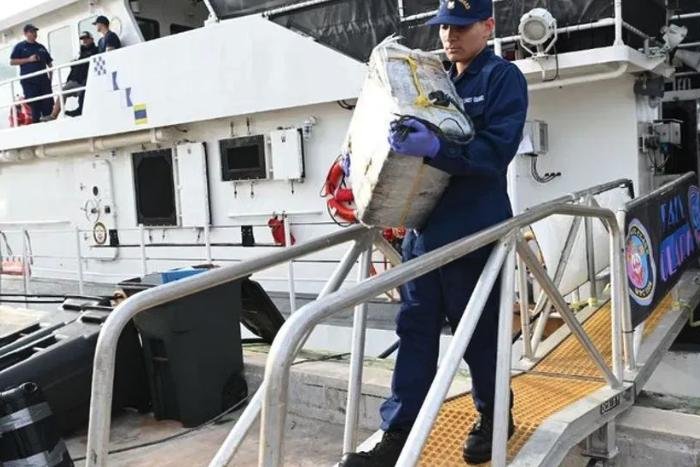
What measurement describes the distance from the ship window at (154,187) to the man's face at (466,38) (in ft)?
21.9

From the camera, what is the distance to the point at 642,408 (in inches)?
136

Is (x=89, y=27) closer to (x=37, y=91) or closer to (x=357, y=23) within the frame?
(x=37, y=91)

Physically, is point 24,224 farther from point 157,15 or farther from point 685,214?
point 685,214

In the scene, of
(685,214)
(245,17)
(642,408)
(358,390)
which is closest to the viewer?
(358,390)

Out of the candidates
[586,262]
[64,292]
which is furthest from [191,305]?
[64,292]

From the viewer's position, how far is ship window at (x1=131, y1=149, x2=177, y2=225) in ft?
28.9

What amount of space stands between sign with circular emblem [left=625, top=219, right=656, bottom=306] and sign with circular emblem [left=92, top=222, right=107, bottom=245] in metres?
7.58

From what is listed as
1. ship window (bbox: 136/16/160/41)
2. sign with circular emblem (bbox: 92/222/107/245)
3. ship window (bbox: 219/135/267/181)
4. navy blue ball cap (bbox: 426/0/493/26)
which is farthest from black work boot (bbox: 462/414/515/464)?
ship window (bbox: 136/16/160/41)

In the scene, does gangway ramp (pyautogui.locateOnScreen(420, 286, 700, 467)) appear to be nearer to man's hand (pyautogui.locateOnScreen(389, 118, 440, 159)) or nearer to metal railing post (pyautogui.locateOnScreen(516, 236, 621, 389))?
metal railing post (pyautogui.locateOnScreen(516, 236, 621, 389))

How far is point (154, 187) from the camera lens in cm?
905

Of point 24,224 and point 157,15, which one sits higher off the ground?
point 157,15

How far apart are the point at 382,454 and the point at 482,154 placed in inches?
44.4

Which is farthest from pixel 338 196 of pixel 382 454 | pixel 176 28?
pixel 176 28

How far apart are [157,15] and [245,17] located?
12.5ft
